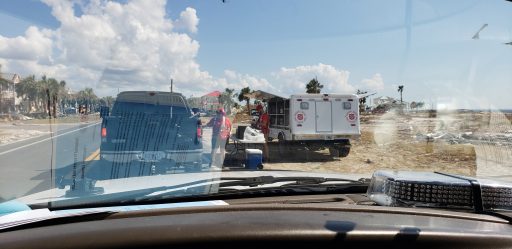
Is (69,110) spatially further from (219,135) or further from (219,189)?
(219,135)

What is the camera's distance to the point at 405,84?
135 inches

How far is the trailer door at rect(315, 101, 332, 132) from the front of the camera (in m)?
17.9

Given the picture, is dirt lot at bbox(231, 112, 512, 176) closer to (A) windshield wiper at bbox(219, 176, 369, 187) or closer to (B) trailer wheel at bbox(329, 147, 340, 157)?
(A) windshield wiper at bbox(219, 176, 369, 187)

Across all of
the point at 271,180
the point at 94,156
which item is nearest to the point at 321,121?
the point at 271,180

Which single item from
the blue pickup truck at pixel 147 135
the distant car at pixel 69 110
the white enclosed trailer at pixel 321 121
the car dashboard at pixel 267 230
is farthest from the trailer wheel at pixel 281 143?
the car dashboard at pixel 267 230

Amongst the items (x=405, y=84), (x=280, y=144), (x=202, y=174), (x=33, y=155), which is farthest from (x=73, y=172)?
(x=280, y=144)

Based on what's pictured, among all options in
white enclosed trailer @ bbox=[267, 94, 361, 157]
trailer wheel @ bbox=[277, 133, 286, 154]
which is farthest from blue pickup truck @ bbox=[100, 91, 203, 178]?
white enclosed trailer @ bbox=[267, 94, 361, 157]

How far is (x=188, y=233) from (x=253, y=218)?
346mm

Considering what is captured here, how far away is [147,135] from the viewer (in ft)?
12.5

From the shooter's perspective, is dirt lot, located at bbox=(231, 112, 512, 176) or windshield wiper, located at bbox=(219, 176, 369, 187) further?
dirt lot, located at bbox=(231, 112, 512, 176)

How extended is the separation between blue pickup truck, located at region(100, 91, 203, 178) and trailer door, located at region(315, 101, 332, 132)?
1379 cm

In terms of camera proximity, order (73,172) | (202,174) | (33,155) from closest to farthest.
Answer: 1. (73,172)
2. (202,174)
3. (33,155)

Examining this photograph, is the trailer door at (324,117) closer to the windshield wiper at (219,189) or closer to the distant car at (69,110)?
the windshield wiper at (219,189)

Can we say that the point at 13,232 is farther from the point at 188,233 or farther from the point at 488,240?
the point at 488,240
